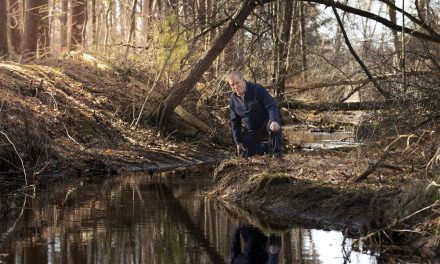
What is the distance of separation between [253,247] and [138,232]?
1.54 metres

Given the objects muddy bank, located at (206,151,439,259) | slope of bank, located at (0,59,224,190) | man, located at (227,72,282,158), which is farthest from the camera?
slope of bank, located at (0,59,224,190)

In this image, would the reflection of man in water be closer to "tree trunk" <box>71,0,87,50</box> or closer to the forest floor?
the forest floor

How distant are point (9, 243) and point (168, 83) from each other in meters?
12.3

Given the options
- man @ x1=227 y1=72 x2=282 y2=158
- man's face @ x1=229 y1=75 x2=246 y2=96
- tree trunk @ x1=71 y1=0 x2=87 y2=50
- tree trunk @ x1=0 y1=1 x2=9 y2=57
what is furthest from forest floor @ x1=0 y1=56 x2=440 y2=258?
tree trunk @ x1=71 y1=0 x2=87 y2=50

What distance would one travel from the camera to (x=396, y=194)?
906cm

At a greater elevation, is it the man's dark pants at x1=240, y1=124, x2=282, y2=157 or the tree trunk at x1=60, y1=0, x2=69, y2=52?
the tree trunk at x1=60, y1=0, x2=69, y2=52

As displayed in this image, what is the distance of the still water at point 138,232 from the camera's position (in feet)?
24.8

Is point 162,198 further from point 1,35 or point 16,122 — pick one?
point 1,35

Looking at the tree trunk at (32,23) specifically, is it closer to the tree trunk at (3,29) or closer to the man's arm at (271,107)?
the tree trunk at (3,29)

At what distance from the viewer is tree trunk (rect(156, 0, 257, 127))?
17.3 m

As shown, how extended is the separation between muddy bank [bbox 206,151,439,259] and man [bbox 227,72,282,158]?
43cm

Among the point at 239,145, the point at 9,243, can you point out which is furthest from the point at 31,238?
the point at 239,145

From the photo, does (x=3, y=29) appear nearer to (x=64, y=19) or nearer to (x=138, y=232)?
(x=64, y=19)

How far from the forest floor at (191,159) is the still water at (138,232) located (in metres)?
0.52
